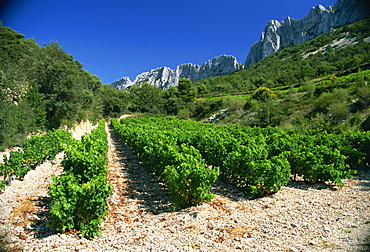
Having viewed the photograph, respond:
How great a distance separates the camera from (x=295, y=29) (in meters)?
127

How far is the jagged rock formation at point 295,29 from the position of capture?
9988 cm

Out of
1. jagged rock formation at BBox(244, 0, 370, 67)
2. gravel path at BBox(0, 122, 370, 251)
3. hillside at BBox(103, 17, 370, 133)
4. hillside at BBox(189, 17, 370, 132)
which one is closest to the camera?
gravel path at BBox(0, 122, 370, 251)

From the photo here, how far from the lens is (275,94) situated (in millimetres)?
41438

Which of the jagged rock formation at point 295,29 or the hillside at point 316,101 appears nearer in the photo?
the hillside at point 316,101

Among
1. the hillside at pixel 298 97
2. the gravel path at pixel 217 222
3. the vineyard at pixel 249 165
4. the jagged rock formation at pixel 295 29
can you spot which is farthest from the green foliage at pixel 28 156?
the jagged rock formation at pixel 295 29

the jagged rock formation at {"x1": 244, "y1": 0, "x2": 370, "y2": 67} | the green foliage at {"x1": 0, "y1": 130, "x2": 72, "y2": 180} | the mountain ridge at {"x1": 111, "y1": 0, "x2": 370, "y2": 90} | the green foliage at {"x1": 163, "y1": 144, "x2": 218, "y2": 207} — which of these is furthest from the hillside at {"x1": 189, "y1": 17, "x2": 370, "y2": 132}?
the jagged rock formation at {"x1": 244, "y1": 0, "x2": 370, "y2": 67}

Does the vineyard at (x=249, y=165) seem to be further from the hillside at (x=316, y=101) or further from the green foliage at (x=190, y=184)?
the hillside at (x=316, y=101)

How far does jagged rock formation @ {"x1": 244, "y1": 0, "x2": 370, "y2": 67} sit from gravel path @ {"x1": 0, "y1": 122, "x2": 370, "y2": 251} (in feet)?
351

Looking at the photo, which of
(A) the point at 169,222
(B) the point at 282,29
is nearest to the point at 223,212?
(A) the point at 169,222

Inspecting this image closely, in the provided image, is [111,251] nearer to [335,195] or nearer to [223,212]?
[223,212]

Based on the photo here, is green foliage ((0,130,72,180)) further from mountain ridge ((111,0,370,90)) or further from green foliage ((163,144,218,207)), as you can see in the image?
mountain ridge ((111,0,370,90))

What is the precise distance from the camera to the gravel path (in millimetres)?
4180

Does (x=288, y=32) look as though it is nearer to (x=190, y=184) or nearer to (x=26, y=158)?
(x=190, y=184)

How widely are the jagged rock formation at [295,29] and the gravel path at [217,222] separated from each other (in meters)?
107
